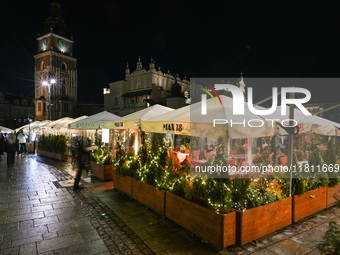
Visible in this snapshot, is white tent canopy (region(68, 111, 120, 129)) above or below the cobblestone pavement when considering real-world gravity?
above

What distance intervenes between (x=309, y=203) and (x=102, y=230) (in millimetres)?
5171

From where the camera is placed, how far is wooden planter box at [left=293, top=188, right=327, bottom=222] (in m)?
5.22

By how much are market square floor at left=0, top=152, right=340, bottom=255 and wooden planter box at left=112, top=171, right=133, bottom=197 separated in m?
0.22

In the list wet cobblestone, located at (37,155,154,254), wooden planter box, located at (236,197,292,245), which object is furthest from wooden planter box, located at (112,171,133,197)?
wooden planter box, located at (236,197,292,245)

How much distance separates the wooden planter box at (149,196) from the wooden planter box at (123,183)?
0.86 feet

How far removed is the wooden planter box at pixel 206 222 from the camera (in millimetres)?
3982

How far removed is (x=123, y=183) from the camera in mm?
7266

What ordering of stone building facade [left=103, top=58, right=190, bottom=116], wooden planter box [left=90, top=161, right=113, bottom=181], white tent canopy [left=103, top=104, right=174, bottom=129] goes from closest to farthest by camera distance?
white tent canopy [left=103, top=104, right=174, bottom=129]
wooden planter box [left=90, top=161, right=113, bottom=181]
stone building facade [left=103, top=58, right=190, bottom=116]

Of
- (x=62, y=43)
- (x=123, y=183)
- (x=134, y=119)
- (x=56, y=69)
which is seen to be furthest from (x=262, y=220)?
(x=62, y=43)

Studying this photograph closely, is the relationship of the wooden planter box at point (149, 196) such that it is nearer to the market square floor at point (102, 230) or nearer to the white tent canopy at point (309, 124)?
the market square floor at point (102, 230)

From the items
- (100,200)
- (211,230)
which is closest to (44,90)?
(100,200)

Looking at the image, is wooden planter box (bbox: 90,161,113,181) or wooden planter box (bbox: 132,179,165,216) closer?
wooden planter box (bbox: 132,179,165,216)

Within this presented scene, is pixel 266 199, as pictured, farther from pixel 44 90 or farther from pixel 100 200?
pixel 44 90

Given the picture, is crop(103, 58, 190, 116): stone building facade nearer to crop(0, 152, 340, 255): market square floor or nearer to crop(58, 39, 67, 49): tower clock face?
crop(58, 39, 67, 49): tower clock face
